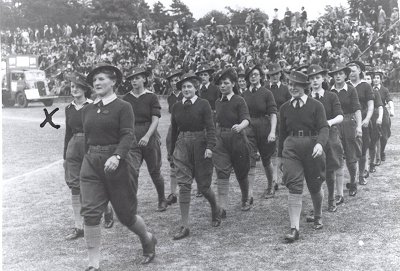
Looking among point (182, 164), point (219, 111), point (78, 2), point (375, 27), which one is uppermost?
point (78, 2)

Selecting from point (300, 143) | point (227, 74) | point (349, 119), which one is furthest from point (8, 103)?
point (300, 143)

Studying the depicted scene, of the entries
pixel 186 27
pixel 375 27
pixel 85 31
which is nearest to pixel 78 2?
pixel 85 31

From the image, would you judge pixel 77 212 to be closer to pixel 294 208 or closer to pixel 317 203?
pixel 294 208

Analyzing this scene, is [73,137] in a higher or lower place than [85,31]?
lower

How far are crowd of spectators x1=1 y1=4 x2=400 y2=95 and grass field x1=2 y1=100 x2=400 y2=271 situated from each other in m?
11.0

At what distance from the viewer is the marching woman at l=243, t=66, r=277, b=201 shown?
7.46 metres

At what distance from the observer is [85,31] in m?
37.5

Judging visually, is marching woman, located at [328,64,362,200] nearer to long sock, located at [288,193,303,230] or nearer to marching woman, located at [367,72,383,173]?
marching woman, located at [367,72,383,173]

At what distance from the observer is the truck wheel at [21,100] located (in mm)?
27844

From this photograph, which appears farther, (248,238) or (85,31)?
(85,31)

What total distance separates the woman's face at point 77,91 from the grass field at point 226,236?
5.34 feet

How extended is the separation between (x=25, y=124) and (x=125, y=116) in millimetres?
15794

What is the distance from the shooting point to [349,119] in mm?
7277

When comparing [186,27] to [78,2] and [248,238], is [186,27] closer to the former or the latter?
[78,2]
